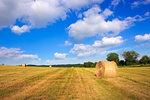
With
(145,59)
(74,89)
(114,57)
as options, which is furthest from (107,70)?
(145,59)

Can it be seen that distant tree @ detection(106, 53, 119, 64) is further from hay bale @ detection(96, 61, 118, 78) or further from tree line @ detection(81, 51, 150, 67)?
hay bale @ detection(96, 61, 118, 78)

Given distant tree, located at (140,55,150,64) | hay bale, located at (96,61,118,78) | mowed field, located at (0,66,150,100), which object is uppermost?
distant tree, located at (140,55,150,64)

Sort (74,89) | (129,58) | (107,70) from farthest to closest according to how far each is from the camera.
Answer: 1. (129,58)
2. (107,70)
3. (74,89)

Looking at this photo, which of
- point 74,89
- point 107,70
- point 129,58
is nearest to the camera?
point 74,89

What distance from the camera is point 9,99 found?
584cm

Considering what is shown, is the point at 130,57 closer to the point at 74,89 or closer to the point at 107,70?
the point at 107,70

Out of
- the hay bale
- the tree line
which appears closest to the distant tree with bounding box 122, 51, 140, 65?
the tree line

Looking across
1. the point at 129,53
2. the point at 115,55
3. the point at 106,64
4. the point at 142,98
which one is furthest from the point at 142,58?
the point at 142,98

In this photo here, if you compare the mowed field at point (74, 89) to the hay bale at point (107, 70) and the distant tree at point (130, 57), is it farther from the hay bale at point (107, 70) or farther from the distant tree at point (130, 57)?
the distant tree at point (130, 57)

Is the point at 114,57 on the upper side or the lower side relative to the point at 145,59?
upper

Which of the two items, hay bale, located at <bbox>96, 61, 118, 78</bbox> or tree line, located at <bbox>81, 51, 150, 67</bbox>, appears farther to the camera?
tree line, located at <bbox>81, 51, 150, 67</bbox>

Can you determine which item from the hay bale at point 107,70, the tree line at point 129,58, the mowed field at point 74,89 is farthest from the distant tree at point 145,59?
the mowed field at point 74,89

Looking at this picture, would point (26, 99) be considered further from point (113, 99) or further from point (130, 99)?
point (130, 99)

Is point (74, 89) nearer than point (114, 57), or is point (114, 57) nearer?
point (74, 89)
